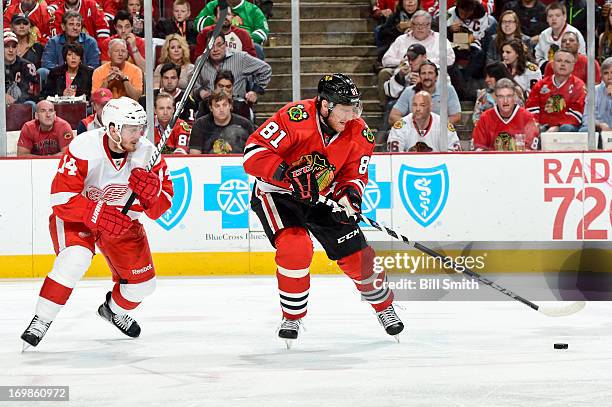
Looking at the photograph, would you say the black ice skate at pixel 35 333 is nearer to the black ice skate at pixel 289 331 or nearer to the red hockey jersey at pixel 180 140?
the black ice skate at pixel 289 331

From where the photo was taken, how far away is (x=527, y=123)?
23.6 feet

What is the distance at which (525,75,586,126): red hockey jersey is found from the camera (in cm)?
714

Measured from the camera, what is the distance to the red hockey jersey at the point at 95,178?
174 inches

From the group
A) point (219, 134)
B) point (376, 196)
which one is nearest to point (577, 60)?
→ point (376, 196)

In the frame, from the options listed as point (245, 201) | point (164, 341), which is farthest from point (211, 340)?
point (245, 201)

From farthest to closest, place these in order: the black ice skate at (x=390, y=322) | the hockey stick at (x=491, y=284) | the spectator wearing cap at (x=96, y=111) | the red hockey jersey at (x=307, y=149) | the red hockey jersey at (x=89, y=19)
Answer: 1. the red hockey jersey at (x=89, y=19)
2. the spectator wearing cap at (x=96, y=111)
3. the hockey stick at (x=491, y=284)
4. the black ice skate at (x=390, y=322)
5. the red hockey jersey at (x=307, y=149)

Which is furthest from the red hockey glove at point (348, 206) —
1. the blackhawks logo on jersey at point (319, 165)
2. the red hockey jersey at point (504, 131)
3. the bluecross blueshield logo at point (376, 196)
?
the red hockey jersey at point (504, 131)

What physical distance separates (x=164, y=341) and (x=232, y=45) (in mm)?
2996

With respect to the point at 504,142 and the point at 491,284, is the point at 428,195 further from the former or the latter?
the point at 491,284

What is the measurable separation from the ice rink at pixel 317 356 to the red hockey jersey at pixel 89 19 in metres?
1.95

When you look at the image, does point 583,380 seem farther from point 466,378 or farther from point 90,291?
point 90,291

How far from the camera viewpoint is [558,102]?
23.4 ft

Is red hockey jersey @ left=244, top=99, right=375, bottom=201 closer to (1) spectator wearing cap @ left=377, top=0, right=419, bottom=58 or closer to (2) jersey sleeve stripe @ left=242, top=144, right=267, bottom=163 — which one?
(2) jersey sleeve stripe @ left=242, top=144, right=267, bottom=163

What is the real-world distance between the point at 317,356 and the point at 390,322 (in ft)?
1.54
